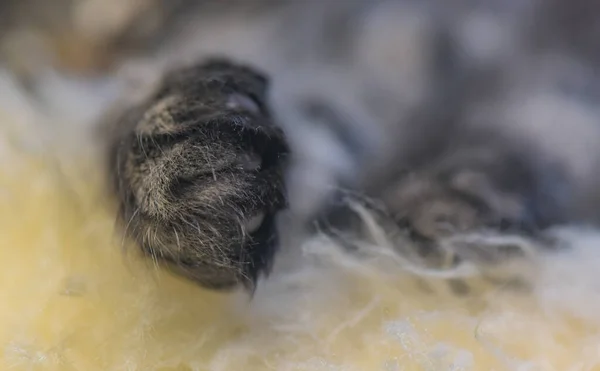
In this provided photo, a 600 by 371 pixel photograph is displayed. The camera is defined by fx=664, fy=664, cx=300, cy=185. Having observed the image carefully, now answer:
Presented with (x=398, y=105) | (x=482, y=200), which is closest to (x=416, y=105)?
(x=398, y=105)

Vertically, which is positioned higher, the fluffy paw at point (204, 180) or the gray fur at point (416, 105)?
the gray fur at point (416, 105)

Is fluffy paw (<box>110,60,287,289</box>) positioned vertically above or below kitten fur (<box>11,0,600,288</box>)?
below

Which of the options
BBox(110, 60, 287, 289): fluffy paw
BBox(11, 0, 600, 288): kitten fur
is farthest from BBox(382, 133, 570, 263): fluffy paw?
BBox(110, 60, 287, 289): fluffy paw

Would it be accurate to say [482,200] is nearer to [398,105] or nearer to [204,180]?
[398,105]

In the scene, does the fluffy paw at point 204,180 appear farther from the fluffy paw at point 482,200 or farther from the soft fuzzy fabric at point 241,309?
the fluffy paw at point 482,200

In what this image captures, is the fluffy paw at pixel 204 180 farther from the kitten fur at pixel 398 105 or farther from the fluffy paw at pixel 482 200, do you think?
the fluffy paw at pixel 482 200

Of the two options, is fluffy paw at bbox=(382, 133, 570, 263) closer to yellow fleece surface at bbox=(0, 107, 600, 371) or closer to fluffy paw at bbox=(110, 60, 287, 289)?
yellow fleece surface at bbox=(0, 107, 600, 371)

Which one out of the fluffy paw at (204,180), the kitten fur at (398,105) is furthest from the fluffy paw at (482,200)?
the fluffy paw at (204,180)

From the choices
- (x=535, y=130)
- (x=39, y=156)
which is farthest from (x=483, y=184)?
Answer: (x=39, y=156)
